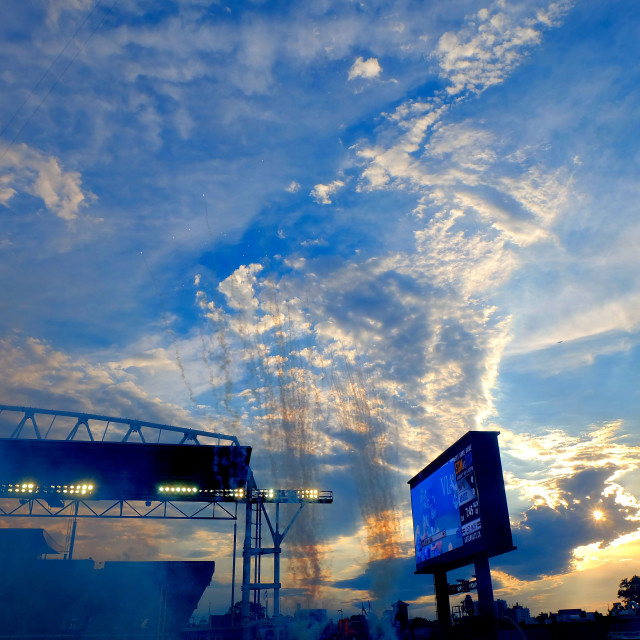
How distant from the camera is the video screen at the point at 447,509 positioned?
895 inches

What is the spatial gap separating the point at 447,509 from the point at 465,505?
2.93 metres

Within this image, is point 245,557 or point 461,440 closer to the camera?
point 461,440

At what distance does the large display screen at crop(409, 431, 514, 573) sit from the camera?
69.5ft

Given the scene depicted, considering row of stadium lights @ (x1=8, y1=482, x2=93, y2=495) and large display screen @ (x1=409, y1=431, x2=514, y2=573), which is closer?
large display screen @ (x1=409, y1=431, x2=514, y2=573)

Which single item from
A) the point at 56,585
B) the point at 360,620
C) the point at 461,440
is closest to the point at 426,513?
the point at 461,440

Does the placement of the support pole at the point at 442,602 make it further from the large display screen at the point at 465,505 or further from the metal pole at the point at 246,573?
the metal pole at the point at 246,573

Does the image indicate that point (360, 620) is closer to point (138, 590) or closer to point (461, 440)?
point (138, 590)

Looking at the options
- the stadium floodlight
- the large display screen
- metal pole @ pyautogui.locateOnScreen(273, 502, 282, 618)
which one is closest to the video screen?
the large display screen

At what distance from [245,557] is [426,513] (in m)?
13.7

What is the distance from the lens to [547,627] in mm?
31609

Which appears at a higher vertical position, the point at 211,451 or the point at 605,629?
the point at 211,451

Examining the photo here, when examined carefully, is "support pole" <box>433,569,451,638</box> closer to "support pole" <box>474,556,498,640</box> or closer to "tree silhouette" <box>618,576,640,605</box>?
"support pole" <box>474,556,498,640</box>

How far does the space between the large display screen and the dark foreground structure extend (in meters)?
27.6

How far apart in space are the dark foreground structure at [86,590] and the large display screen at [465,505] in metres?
27.6
